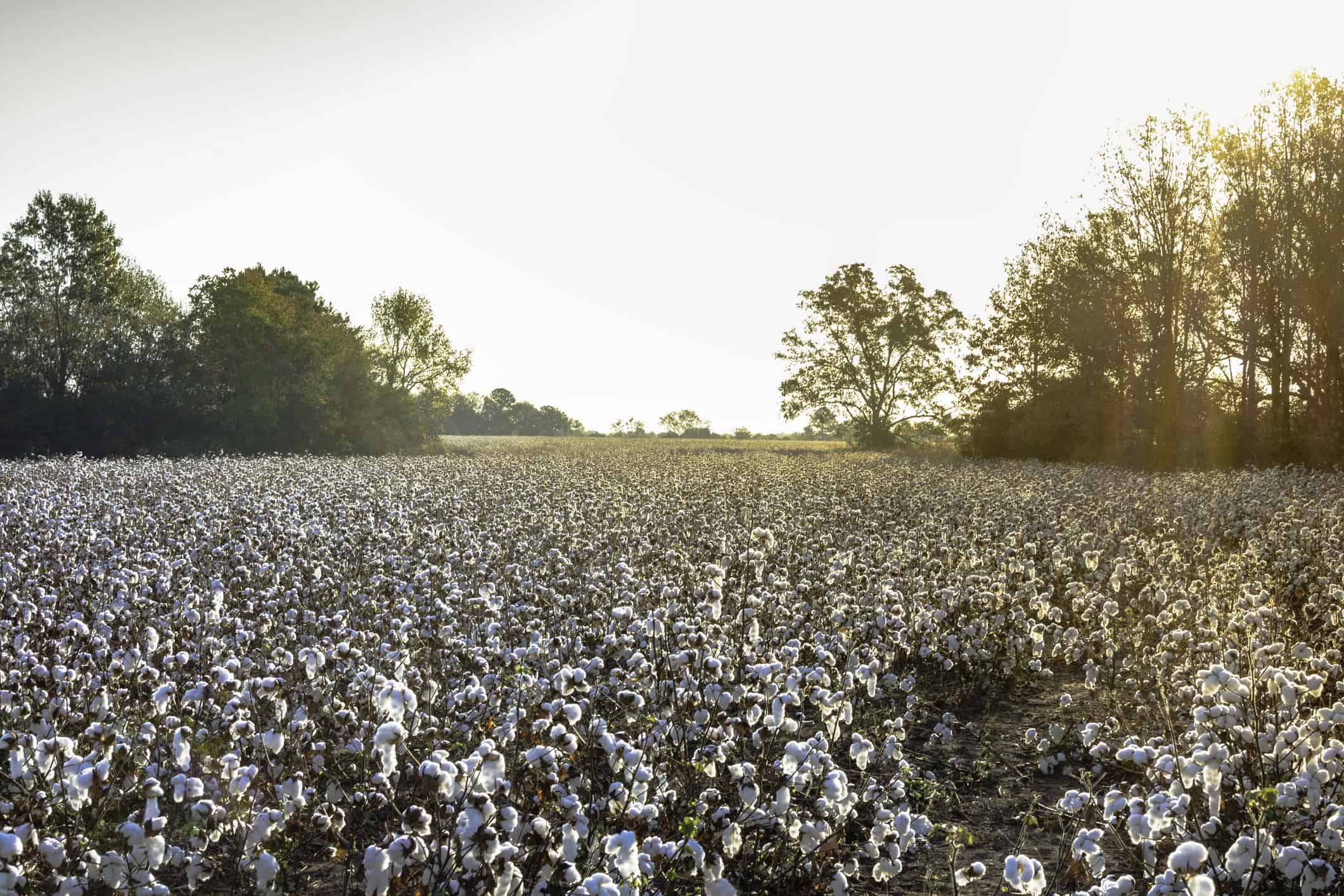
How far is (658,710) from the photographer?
571 cm

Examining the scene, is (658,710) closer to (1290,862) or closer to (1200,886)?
(1200,886)

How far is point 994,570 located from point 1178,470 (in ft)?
79.5

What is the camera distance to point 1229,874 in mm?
3682

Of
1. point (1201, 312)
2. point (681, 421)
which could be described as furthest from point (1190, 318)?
point (681, 421)

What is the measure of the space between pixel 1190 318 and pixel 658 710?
112 ft

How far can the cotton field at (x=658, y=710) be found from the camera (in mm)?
3832

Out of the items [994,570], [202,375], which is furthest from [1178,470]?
[202,375]

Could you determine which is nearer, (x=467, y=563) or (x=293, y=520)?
(x=467, y=563)

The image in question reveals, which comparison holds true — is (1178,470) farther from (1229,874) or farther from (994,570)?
(1229,874)

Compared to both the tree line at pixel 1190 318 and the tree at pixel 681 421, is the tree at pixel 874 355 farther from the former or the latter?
the tree at pixel 681 421

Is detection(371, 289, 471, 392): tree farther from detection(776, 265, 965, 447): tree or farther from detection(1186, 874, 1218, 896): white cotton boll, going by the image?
detection(1186, 874, 1218, 896): white cotton boll

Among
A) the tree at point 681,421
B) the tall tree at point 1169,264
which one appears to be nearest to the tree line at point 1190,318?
the tall tree at point 1169,264

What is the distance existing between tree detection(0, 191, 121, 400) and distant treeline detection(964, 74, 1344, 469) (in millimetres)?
42253

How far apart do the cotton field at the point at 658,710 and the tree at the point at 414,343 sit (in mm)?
42216
